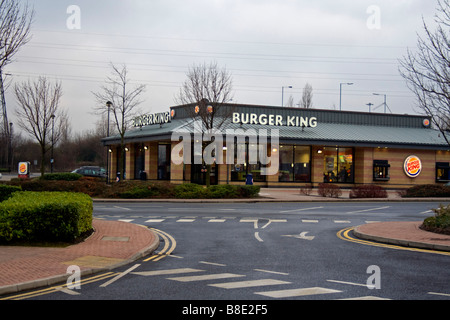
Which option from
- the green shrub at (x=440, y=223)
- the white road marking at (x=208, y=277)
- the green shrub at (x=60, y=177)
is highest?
the green shrub at (x=60, y=177)

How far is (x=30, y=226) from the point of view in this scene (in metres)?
11.6

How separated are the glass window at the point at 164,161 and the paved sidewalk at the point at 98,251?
87.3 ft

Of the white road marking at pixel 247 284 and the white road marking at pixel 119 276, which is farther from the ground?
the white road marking at pixel 247 284

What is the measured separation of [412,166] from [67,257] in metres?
39.3

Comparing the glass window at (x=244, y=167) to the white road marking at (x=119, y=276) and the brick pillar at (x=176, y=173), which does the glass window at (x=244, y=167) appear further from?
the white road marking at (x=119, y=276)

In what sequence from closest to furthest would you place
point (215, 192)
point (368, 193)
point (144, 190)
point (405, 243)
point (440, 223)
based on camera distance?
point (405, 243) < point (440, 223) < point (144, 190) < point (215, 192) < point (368, 193)

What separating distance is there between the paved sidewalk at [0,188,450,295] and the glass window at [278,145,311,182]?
80.8ft

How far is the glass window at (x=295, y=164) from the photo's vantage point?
41188 millimetres

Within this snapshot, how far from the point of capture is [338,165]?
43094 mm

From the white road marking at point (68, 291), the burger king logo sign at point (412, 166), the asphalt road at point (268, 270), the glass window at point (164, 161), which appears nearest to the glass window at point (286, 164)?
the glass window at point (164, 161)

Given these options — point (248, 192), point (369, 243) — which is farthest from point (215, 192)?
point (369, 243)

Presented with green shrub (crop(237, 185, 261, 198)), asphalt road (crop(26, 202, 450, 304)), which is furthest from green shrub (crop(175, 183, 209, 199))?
asphalt road (crop(26, 202, 450, 304))

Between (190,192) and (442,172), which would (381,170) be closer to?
(442,172)
